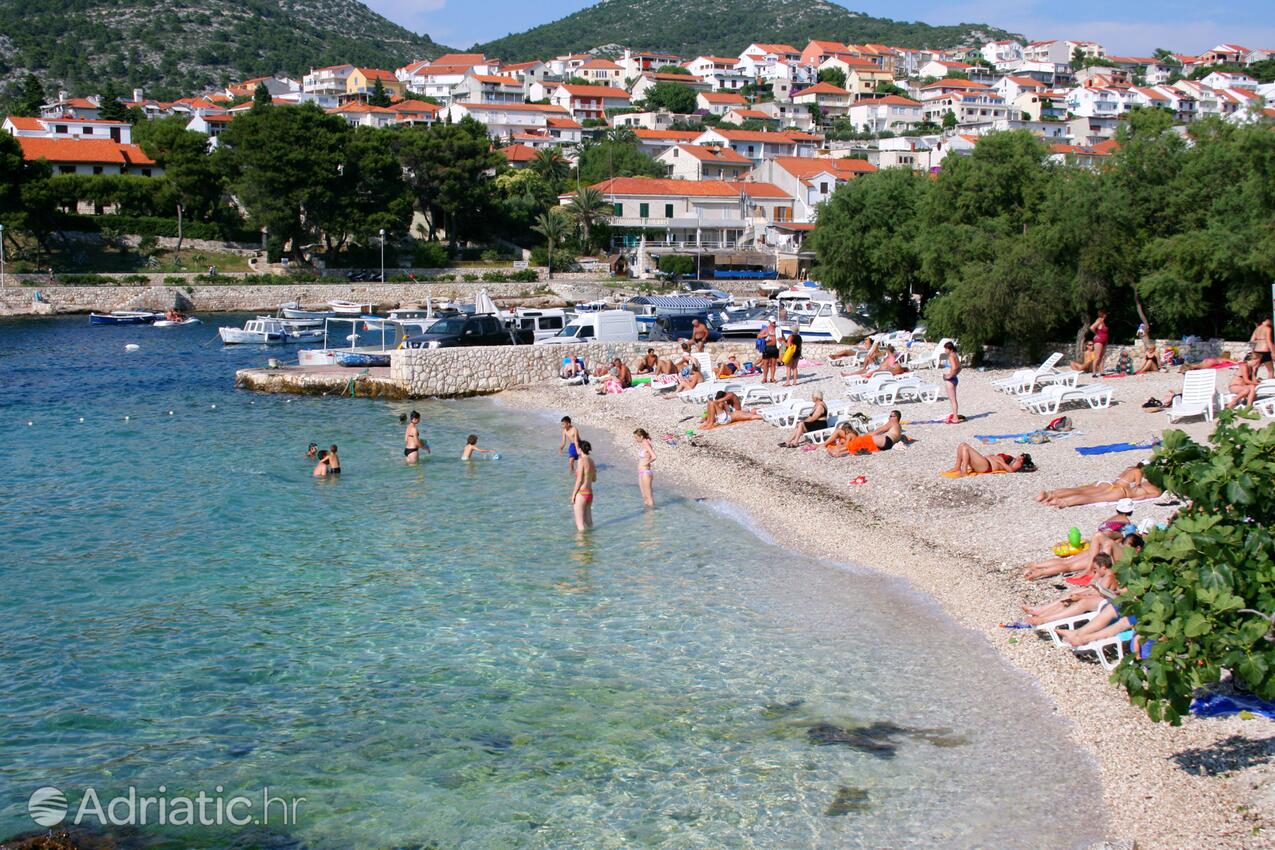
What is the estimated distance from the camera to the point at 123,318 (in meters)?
56.7

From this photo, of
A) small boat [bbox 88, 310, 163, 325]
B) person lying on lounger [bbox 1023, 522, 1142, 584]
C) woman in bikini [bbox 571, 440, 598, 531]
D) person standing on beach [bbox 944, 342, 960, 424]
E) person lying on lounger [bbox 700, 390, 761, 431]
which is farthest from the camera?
small boat [bbox 88, 310, 163, 325]

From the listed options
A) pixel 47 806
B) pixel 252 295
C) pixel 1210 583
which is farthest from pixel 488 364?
pixel 252 295

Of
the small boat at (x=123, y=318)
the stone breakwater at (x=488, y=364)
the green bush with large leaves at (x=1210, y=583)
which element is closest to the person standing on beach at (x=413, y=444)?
the stone breakwater at (x=488, y=364)

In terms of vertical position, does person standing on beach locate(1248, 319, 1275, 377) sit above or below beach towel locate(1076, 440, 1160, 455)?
above

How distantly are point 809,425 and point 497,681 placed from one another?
11.9 m

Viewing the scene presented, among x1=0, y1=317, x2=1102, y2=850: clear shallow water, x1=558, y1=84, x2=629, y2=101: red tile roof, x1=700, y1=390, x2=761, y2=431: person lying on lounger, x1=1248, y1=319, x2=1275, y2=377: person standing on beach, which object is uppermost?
x1=558, y1=84, x2=629, y2=101: red tile roof

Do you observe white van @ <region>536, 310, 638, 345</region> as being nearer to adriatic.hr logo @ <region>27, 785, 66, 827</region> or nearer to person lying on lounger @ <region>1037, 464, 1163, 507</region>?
person lying on lounger @ <region>1037, 464, 1163, 507</region>

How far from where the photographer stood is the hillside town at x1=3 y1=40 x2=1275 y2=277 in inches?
3265

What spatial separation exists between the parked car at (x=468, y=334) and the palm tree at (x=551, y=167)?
54.1m

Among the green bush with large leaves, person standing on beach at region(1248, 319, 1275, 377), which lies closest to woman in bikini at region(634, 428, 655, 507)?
the green bush with large leaves

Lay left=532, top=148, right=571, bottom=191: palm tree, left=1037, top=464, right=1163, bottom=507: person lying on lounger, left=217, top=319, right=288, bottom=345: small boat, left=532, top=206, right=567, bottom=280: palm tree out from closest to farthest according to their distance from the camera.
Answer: left=1037, top=464, right=1163, bottom=507: person lying on lounger < left=217, top=319, right=288, bottom=345: small boat < left=532, top=206, right=567, bottom=280: palm tree < left=532, top=148, right=571, bottom=191: palm tree

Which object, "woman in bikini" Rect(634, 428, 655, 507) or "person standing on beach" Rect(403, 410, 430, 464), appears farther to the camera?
"person standing on beach" Rect(403, 410, 430, 464)

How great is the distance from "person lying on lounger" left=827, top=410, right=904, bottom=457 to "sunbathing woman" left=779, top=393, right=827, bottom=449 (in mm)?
1260

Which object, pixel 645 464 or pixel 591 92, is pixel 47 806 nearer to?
pixel 645 464
